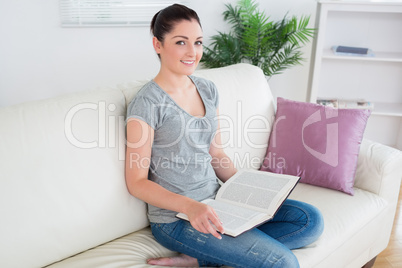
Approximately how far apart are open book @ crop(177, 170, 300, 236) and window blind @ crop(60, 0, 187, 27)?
6.42ft

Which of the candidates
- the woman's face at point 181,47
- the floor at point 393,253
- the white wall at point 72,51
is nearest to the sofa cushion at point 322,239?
the floor at point 393,253

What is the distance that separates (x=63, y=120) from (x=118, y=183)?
28cm

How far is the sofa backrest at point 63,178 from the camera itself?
3.84ft

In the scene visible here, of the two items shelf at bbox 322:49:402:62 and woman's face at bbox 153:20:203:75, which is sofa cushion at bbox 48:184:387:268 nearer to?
woman's face at bbox 153:20:203:75

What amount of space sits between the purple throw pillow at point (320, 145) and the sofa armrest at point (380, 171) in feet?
0.25

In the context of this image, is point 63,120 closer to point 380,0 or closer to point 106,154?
point 106,154

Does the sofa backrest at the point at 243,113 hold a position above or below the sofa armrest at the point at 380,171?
above

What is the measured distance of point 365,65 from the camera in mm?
3117

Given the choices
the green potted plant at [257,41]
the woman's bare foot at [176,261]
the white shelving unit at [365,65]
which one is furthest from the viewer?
the white shelving unit at [365,65]

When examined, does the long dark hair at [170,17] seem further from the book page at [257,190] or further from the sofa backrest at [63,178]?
the book page at [257,190]

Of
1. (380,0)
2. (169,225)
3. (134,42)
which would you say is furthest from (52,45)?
(380,0)

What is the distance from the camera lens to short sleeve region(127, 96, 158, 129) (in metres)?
1.28

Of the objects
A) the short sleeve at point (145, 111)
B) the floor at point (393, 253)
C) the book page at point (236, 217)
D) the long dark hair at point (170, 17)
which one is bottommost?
the floor at point (393, 253)

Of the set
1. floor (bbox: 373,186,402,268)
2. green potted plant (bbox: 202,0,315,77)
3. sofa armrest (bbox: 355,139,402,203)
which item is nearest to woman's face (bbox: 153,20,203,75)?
sofa armrest (bbox: 355,139,402,203)
